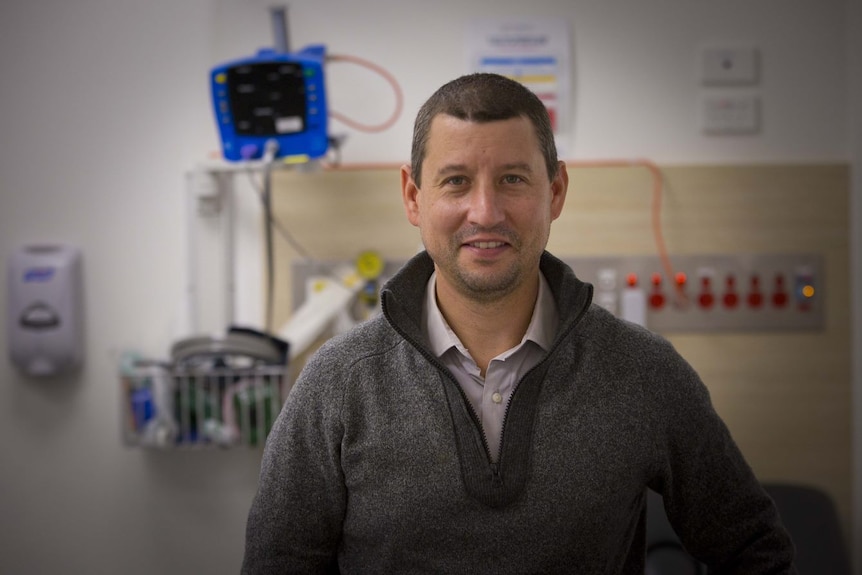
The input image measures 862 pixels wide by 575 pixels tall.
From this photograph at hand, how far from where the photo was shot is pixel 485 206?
3.73ft

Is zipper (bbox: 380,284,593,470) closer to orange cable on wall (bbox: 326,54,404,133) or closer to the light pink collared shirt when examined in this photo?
the light pink collared shirt

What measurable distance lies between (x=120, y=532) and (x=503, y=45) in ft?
5.92

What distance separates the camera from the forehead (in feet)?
3.76

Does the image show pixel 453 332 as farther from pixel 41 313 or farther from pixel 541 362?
pixel 41 313

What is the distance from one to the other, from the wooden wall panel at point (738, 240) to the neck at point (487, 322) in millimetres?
1061

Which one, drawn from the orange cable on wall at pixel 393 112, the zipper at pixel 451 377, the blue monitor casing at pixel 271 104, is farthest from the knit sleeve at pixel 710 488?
the orange cable on wall at pixel 393 112

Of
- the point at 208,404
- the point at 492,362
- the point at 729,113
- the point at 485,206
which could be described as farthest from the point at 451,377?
the point at 729,113

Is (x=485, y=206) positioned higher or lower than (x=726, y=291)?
higher

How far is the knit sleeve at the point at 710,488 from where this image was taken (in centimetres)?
118

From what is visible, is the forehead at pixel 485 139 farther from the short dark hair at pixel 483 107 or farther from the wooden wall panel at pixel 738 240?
the wooden wall panel at pixel 738 240

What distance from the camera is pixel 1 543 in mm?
2303

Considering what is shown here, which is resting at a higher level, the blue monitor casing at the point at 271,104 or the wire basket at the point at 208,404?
the blue monitor casing at the point at 271,104

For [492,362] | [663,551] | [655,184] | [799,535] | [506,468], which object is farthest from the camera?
[655,184]

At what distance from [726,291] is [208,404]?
1.49m
